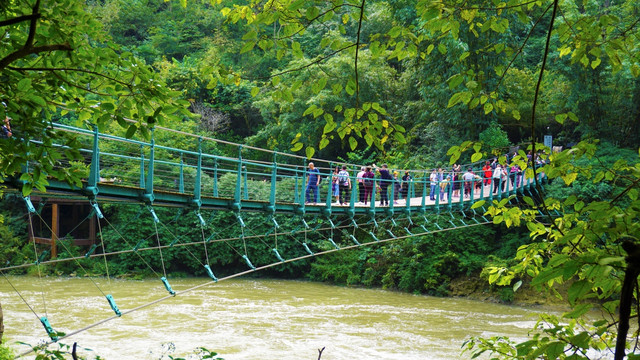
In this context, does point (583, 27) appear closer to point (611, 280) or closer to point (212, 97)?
point (611, 280)

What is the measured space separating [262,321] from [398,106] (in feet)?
32.8

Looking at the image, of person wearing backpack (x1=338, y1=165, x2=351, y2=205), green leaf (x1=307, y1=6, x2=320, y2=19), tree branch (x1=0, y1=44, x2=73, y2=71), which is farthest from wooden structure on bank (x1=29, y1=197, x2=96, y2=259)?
green leaf (x1=307, y1=6, x2=320, y2=19)

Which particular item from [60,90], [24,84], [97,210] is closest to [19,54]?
[24,84]

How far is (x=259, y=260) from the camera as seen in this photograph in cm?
1709

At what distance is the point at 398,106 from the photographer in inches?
743

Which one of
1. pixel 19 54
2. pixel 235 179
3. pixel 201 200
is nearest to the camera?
pixel 19 54

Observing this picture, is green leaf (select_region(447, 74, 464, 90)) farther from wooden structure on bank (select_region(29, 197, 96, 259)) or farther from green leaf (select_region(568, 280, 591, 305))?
wooden structure on bank (select_region(29, 197, 96, 259))

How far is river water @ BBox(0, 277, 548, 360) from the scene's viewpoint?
897 cm

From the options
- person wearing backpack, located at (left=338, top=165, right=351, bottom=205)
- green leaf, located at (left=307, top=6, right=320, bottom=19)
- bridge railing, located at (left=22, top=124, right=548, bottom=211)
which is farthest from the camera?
person wearing backpack, located at (left=338, top=165, right=351, bottom=205)

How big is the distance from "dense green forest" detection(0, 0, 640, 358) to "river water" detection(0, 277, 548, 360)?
105 centimetres

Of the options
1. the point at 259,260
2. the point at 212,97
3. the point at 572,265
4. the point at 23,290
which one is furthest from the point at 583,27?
the point at 212,97

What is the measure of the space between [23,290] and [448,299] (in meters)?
9.51

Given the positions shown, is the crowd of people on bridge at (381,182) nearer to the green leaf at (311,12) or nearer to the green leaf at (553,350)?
the green leaf at (311,12)

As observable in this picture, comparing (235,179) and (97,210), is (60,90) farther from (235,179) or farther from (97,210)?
(235,179)
